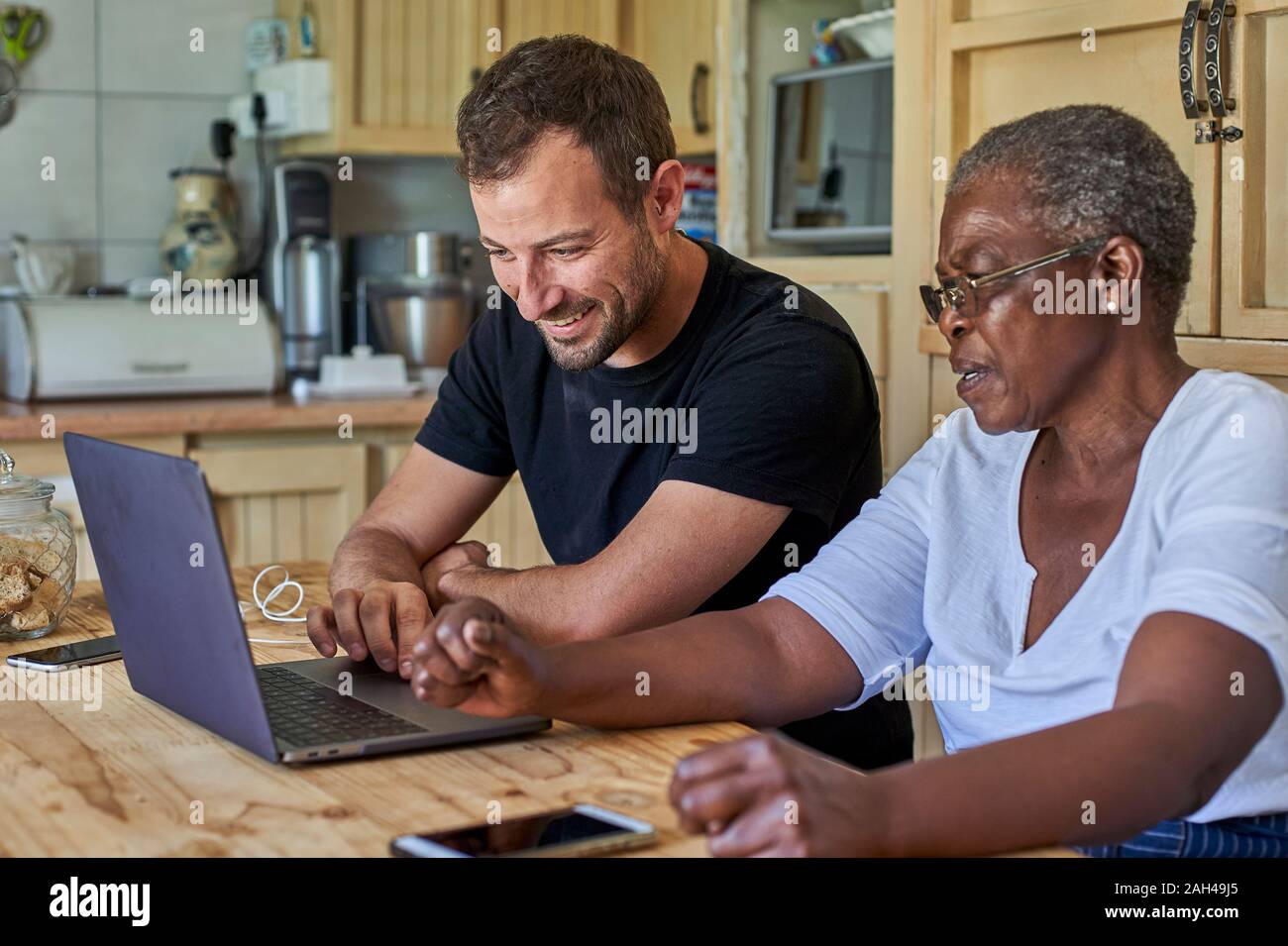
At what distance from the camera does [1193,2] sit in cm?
169

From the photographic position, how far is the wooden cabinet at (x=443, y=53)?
319cm

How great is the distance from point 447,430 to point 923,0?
931 millimetres

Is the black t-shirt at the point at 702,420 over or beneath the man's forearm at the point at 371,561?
over

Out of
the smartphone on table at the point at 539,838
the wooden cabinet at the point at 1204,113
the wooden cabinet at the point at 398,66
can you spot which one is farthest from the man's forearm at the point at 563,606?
the wooden cabinet at the point at 398,66

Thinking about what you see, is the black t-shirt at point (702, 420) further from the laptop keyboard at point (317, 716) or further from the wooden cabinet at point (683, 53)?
the wooden cabinet at point (683, 53)

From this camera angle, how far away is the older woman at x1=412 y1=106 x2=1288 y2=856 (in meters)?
0.89

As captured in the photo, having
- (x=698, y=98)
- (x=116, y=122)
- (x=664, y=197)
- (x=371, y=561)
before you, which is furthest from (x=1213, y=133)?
(x=116, y=122)

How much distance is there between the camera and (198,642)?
1072 millimetres

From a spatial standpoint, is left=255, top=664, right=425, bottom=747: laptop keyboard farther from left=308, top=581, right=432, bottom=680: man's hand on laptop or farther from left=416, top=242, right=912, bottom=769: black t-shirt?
left=416, top=242, right=912, bottom=769: black t-shirt

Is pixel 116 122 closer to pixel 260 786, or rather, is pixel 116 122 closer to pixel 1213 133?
pixel 1213 133

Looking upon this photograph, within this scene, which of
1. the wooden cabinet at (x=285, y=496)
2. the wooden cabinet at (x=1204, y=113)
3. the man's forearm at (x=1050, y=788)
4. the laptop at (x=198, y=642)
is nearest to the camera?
the man's forearm at (x=1050, y=788)

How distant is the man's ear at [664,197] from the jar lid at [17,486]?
65 centimetres
